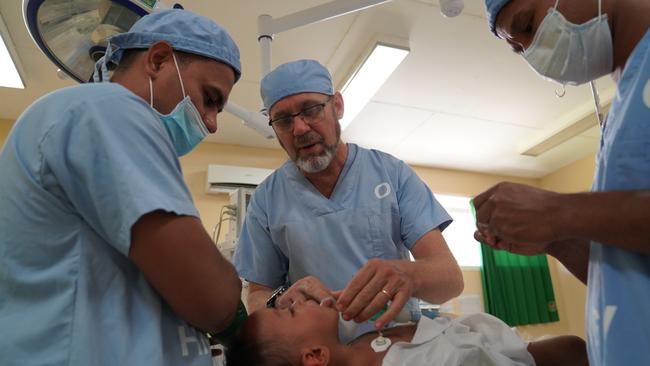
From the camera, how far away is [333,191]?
1.55 meters

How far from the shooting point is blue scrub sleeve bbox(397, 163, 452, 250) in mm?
1424

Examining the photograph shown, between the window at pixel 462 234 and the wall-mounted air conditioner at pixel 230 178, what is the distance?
2.22 metres

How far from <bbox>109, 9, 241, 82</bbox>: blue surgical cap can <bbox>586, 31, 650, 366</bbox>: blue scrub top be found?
0.89 m

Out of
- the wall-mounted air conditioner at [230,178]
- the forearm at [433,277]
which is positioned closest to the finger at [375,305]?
the forearm at [433,277]

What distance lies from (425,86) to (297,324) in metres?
2.67

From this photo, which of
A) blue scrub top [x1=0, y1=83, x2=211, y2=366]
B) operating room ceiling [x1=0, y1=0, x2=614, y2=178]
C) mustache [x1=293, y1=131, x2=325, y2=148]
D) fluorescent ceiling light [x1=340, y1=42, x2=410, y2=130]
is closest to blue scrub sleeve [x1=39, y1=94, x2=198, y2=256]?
blue scrub top [x1=0, y1=83, x2=211, y2=366]

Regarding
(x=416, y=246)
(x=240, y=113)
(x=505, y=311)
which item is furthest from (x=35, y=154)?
(x=505, y=311)

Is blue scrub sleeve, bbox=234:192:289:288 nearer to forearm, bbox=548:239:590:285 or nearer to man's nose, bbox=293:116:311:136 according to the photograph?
man's nose, bbox=293:116:311:136

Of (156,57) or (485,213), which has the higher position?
(156,57)

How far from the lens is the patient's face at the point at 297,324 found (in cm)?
119

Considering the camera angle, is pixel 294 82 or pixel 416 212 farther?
pixel 294 82

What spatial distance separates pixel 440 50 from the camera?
9.88ft

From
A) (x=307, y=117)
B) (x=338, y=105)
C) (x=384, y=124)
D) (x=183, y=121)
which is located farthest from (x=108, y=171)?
(x=384, y=124)

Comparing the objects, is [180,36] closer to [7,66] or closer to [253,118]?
[253,118]
